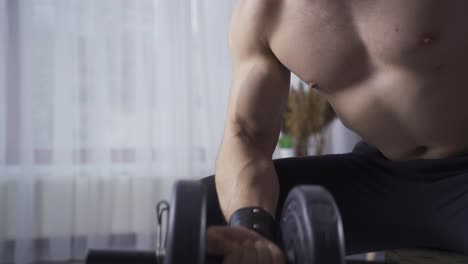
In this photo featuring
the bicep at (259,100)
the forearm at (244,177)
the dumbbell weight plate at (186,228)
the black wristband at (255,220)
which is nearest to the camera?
the dumbbell weight plate at (186,228)

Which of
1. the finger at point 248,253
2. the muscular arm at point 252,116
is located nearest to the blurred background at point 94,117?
the muscular arm at point 252,116

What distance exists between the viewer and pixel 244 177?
0.76 metres

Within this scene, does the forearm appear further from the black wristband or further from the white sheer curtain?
the white sheer curtain

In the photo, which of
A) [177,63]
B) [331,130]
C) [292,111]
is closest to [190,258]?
[292,111]

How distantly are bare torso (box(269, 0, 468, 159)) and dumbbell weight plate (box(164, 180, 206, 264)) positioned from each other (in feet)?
1.90

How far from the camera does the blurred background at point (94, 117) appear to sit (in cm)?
193

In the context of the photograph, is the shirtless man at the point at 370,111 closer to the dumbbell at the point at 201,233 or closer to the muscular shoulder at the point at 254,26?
the muscular shoulder at the point at 254,26

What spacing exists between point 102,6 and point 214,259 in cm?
186

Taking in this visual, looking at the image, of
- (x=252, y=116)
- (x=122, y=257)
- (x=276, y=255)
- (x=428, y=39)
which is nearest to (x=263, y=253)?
(x=276, y=255)

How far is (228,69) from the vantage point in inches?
86.0

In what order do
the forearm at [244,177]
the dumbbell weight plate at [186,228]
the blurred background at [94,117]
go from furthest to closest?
the blurred background at [94,117], the forearm at [244,177], the dumbbell weight plate at [186,228]

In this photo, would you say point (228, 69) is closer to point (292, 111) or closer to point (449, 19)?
point (292, 111)

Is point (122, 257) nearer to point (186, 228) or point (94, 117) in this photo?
point (186, 228)

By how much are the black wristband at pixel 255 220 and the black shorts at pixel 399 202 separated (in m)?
0.16
